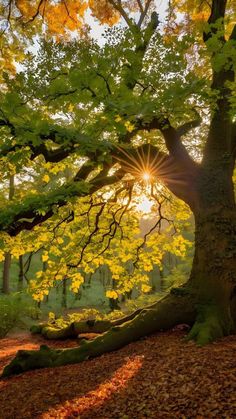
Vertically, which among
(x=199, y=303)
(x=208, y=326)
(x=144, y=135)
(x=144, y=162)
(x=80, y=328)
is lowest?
(x=80, y=328)

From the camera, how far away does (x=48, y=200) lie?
20.5ft

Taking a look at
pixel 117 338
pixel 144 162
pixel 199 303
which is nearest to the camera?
pixel 199 303

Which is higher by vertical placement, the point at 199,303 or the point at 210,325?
the point at 199,303

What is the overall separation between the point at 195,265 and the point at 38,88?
5007 mm

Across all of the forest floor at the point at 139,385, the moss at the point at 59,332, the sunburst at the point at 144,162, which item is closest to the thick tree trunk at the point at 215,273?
the forest floor at the point at 139,385

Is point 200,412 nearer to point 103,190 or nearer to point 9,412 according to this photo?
point 9,412

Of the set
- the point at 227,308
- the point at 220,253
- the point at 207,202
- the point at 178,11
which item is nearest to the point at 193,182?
the point at 207,202

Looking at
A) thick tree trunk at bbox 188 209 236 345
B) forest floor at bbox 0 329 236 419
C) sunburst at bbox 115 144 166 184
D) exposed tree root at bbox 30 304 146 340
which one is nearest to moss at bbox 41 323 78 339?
exposed tree root at bbox 30 304 146 340

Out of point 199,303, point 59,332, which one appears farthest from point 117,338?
point 59,332

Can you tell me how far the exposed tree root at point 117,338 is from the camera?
736 centimetres

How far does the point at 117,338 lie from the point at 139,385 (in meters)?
2.36

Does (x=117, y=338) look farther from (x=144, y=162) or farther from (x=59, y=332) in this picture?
(x=59, y=332)

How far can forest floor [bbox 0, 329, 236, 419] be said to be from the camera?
4.28 m

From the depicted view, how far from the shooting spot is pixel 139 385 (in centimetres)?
514
